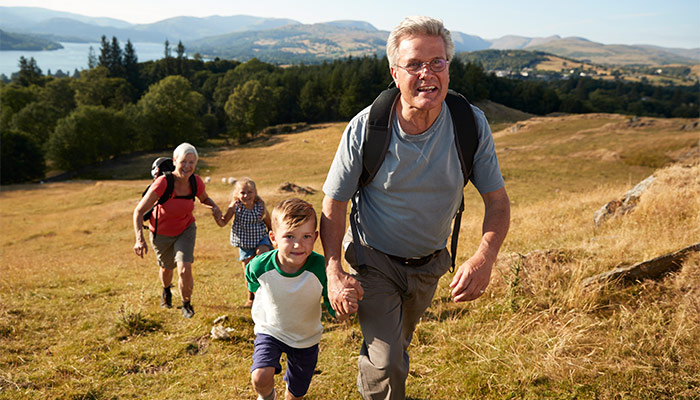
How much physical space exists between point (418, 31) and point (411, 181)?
1057 mm

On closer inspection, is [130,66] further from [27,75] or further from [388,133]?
[388,133]

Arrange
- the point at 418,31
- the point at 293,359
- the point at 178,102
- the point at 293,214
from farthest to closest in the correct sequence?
the point at 178,102 < the point at 293,359 < the point at 293,214 < the point at 418,31

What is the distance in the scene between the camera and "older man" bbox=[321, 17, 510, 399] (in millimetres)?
2955

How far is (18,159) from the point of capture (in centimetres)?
5228

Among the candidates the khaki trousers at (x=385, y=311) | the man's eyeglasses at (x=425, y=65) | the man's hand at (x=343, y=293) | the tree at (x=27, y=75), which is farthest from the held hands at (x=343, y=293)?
the tree at (x=27, y=75)

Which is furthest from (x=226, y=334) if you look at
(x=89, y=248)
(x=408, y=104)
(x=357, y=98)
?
(x=357, y=98)

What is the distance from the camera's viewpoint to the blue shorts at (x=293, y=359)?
3514 millimetres

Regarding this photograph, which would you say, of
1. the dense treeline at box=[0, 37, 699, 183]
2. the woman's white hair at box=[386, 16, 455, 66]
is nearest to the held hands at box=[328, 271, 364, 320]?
the woman's white hair at box=[386, 16, 455, 66]

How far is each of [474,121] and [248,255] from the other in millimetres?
4814

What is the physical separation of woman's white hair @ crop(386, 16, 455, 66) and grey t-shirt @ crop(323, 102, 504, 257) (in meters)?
0.46

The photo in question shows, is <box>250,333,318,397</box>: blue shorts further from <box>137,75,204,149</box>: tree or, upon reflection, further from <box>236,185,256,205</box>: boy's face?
<box>137,75,204,149</box>: tree

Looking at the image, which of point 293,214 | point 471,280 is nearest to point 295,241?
point 293,214

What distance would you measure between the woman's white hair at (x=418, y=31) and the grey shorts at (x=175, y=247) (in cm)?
492

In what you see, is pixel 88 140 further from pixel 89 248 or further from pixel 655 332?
pixel 655 332
